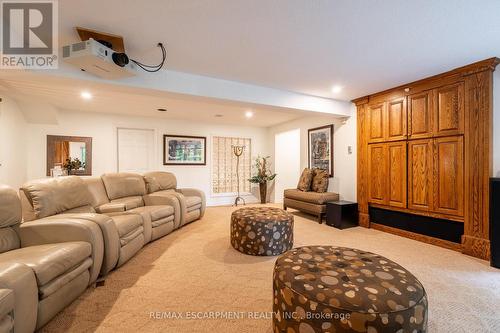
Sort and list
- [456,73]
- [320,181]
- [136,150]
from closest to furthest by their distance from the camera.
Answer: [456,73]
[320,181]
[136,150]

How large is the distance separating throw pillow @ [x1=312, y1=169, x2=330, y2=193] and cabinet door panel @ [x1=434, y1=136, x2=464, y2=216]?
1.78m

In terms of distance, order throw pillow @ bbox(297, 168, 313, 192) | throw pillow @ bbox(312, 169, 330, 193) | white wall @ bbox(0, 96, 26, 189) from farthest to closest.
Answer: throw pillow @ bbox(297, 168, 313, 192)
throw pillow @ bbox(312, 169, 330, 193)
white wall @ bbox(0, 96, 26, 189)

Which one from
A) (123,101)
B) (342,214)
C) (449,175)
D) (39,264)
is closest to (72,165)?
(123,101)

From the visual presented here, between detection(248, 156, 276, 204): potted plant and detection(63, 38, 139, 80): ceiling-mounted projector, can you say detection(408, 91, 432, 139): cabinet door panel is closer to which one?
detection(248, 156, 276, 204): potted plant

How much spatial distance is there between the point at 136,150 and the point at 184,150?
1126mm

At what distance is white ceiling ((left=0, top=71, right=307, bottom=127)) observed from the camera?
2625mm

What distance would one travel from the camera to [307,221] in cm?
432

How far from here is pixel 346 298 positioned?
42.9 inches

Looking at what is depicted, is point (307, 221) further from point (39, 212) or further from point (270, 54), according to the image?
point (39, 212)

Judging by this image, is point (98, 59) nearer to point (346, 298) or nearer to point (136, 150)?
point (346, 298)

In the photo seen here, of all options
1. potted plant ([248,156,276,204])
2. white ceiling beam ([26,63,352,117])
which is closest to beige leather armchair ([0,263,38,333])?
white ceiling beam ([26,63,352,117])

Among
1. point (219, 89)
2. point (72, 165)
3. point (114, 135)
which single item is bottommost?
point (72, 165)

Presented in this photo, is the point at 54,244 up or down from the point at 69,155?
down
